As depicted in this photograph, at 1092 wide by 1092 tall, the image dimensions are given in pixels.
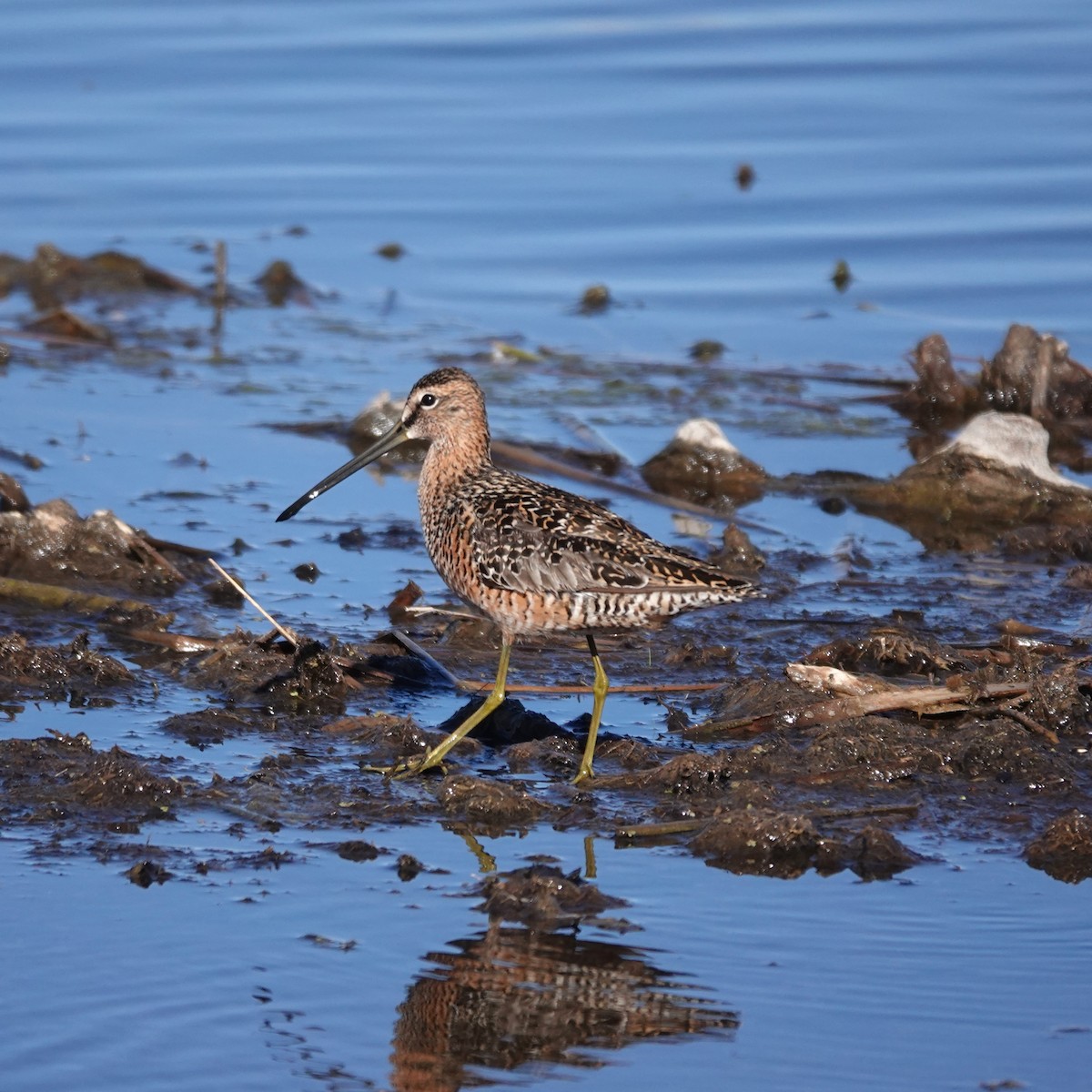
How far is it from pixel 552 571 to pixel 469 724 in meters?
0.50

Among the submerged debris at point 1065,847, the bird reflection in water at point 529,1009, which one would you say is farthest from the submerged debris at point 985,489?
the bird reflection in water at point 529,1009

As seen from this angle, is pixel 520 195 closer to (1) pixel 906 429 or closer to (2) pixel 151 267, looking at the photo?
(2) pixel 151 267

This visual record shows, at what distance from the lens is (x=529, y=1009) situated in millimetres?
3953

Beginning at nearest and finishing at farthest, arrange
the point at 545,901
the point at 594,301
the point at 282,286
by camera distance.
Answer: the point at 545,901, the point at 594,301, the point at 282,286

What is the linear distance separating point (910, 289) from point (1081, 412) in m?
1.92

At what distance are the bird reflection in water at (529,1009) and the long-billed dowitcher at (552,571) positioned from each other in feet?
3.73

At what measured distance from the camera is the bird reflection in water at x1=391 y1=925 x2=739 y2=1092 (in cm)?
376

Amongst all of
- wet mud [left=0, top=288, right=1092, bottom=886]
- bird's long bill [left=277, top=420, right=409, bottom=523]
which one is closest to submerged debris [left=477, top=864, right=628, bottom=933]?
wet mud [left=0, top=288, right=1092, bottom=886]

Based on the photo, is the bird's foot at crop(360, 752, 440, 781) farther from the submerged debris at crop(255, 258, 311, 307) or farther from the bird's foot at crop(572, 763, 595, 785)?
the submerged debris at crop(255, 258, 311, 307)

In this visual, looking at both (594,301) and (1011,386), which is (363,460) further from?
(594,301)

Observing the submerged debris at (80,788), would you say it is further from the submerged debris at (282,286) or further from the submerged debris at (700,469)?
the submerged debris at (282,286)

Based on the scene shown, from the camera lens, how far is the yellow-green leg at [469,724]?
5301mm

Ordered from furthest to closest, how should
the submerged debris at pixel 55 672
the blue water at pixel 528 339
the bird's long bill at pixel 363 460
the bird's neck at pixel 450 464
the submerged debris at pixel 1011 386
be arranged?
the submerged debris at pixel 1011 386
the bird's long bill at pixel 363 460
the bird's neck at pixel 450 464
the submerged debris at pixel 55 672
the blue water at pixel 528 339

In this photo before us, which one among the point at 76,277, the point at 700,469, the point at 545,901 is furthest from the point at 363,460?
the point at 76,277
